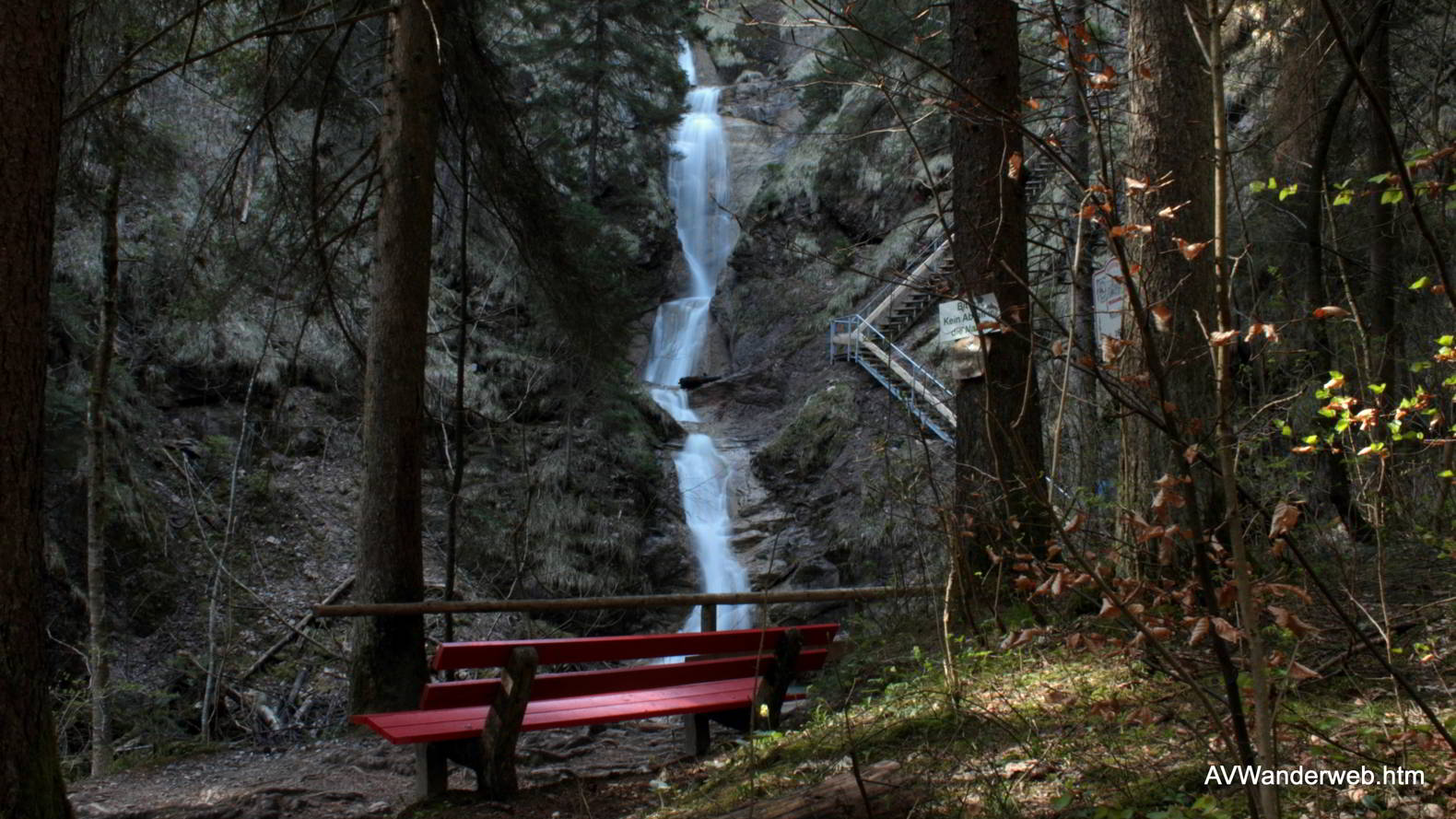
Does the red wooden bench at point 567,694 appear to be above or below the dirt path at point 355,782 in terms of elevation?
above

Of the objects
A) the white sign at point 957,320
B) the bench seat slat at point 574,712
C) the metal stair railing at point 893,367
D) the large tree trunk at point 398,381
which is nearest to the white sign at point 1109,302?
the white sign at point 957,320

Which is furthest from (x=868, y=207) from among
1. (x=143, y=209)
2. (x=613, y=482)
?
(x=143, y=209)

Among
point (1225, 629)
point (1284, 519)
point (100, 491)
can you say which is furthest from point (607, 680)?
point (100, 491)

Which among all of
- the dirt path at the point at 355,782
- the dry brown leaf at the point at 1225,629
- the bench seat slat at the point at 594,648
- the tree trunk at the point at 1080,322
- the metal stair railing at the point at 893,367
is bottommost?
the dirt path at the point at 355,782

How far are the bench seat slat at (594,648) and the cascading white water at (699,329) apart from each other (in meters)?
9.15

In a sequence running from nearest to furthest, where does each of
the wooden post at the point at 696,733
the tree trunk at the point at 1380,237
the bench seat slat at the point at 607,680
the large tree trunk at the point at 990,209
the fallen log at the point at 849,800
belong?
the fallen log at the point at 849,800 → the bench seat slat at the point at 607,680 → the wooden post at the point at 696,733 → the large tree trunk at the point at 990,209 → the tree trunk at the point at 1380,237

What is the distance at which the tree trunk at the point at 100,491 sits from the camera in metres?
7.10

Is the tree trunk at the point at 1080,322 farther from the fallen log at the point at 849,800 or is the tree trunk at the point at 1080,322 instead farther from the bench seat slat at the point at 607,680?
the bench seat slat at the point at 607,680

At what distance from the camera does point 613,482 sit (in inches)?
617

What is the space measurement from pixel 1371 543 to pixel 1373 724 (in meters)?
4.14

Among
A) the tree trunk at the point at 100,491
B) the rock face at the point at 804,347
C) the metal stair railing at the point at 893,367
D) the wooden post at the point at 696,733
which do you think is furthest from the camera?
the metal stair railing at the point at 893,367

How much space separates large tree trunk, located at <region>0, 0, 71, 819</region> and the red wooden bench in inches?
53.4

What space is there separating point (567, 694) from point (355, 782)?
1.52 meters

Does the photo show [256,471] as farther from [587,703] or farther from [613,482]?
[587,703]
